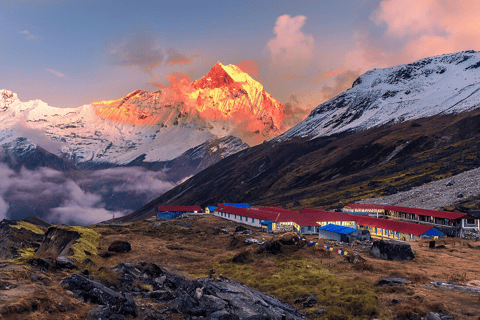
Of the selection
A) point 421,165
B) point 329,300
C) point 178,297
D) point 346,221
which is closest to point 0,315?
point 178,297

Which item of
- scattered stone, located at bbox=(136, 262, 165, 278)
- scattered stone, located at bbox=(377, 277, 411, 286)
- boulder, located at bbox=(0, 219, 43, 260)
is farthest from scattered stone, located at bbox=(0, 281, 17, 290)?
scattered stone, located at bbox=(377, 277, 411, 286)

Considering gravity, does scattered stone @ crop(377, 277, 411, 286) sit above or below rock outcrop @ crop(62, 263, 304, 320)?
below

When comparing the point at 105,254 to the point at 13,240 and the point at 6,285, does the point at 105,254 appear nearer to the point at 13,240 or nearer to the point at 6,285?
the point at 13,240

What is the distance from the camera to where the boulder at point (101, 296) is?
76.3 ft

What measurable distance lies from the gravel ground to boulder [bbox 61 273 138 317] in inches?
4344

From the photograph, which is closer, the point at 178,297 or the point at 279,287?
the point at 178,297

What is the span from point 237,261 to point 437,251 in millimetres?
35162

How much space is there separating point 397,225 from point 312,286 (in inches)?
2139

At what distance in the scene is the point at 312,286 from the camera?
3553cm

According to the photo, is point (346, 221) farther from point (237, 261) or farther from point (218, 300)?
point (218, 300)

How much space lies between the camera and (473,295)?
3102cm

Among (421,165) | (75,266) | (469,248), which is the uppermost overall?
(421,165)

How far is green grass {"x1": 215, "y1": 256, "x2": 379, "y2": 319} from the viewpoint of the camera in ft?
95.0

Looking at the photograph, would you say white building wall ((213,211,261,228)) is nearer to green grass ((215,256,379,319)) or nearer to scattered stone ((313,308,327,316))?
green grass ((215,256,379,319))
